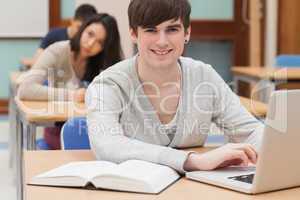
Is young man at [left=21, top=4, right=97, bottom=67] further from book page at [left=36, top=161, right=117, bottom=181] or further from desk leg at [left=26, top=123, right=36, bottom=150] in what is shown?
book page at [left=36, top=161, right=117, bottom=181]

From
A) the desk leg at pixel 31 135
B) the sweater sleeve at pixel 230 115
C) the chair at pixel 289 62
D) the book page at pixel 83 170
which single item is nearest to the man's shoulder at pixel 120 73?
the sweater sleeve at pixel 230 115

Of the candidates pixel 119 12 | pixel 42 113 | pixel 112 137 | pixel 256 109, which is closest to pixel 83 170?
pixel 112 137

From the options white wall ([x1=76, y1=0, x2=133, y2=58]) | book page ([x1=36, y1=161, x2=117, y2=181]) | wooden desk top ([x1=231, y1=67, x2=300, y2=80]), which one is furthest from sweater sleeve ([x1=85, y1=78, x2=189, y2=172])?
white wall ([x1=76, y1=0, x2=133, y2=58])

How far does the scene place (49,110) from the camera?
10.0ft

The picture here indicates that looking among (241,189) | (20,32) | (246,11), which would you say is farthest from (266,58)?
(241,189)

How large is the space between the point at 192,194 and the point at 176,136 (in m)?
0.51

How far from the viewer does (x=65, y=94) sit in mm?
3365

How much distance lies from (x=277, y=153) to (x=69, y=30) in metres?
4.07

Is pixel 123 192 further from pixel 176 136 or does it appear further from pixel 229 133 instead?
pixel 229 133

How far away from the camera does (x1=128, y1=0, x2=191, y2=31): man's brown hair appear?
6.16ft

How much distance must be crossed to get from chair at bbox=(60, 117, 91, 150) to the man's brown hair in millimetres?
562

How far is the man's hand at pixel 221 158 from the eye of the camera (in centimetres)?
168

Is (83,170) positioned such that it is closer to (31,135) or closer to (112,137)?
(112,137)

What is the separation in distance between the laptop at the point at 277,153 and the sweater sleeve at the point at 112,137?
6.1 inches
